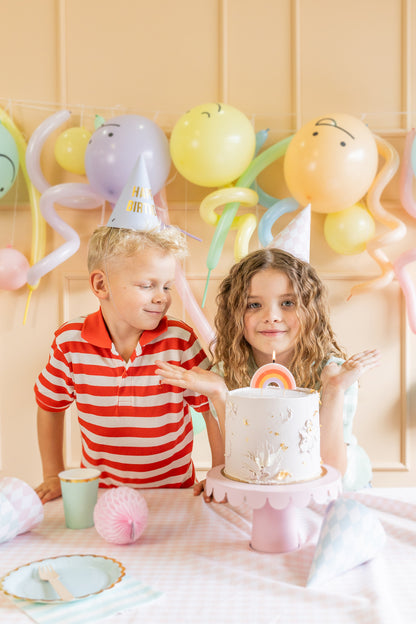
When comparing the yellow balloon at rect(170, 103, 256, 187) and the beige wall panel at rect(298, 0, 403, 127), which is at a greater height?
A: the beige wall panel at rect(298, 0, 403, 127)

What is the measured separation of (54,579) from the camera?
75 cm

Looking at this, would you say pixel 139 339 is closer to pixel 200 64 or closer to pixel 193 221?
pixel 193 221

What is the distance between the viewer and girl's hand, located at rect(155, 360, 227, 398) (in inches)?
41.6

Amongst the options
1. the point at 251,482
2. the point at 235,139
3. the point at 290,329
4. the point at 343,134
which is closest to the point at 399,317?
the point at 343,134

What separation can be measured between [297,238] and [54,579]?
0.94 meters

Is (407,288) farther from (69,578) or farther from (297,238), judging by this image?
(69,578)

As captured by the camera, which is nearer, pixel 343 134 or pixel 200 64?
pixel 343 134

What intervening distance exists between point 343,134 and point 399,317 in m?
0.95

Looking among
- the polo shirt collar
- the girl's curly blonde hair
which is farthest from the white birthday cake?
the polo shirt collar

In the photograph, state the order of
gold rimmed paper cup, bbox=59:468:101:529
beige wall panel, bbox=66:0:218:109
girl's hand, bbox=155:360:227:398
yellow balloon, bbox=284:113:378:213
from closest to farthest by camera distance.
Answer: gold rimmed paper cup, bbox=59:468:101:529, girl's hand, bbox=155:360:227:398, yellow balloon, bbox=284:113:378:213, beige wall panel, bbox=66:0:218:109

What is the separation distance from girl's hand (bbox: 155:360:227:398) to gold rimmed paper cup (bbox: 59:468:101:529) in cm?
21

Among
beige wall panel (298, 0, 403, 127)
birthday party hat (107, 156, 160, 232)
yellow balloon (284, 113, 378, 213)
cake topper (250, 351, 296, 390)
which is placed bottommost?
cake topper (250, 351, 296, 390)

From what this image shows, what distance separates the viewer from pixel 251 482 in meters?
0.83

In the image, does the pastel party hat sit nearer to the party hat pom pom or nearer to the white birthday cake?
the white birthday cake
